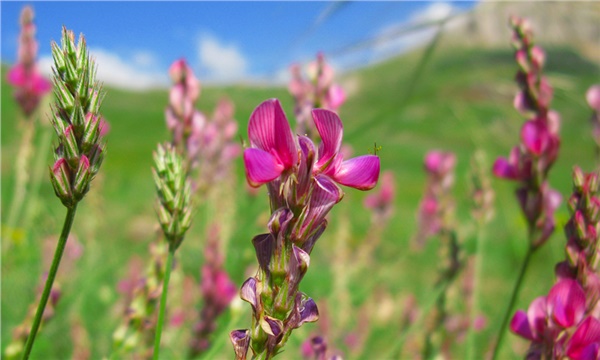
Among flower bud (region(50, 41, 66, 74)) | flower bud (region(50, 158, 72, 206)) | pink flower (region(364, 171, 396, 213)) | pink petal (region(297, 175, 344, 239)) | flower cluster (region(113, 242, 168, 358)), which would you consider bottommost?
flower cluster (region(113, 242, 168, 358))

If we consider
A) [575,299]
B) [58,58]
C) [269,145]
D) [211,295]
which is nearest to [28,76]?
[211,295]

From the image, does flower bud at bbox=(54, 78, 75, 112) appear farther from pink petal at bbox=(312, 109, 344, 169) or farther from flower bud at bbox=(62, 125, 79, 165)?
pink petal at bbox=(312, 109, 344, 169)

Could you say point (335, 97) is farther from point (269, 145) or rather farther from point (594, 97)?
point (269, 145)

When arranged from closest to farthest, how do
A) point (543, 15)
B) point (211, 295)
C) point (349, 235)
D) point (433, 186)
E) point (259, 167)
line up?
point (259, 167)
point (543, 15)
point (211, 295)
point (433, 186)
point (349, 235)

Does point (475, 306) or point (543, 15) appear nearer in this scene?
point (543, 15)

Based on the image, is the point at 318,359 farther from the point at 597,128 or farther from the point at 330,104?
the point at 597,128

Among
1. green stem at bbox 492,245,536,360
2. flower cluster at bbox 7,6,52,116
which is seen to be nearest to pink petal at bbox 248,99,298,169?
green stem at bbox 492,245,536,360

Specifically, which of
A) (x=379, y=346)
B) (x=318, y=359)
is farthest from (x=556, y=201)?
(x=379, y=346)
